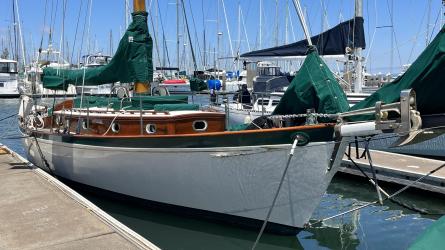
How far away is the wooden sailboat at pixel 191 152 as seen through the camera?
707 centimetres

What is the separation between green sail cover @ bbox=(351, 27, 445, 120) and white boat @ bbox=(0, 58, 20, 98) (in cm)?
5741

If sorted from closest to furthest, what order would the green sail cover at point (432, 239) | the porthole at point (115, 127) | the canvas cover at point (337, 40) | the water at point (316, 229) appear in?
the green sail cover at point (432, 239) < the water at point (316, 229) < the porthole at point (115, 127) < the canvas cover at point (337, 40)

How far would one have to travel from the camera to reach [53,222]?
6.86 metres

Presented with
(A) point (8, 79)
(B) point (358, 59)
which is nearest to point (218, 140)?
(B) point (358, 59)

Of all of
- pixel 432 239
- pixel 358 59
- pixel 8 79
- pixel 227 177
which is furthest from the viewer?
pixel 8 79

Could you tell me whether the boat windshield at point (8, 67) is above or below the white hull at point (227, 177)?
above

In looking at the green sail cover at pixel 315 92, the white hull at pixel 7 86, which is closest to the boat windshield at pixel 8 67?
the white hull at pixel 7 86

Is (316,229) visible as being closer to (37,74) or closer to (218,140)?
(218,140)

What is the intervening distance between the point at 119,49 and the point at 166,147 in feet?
9.47

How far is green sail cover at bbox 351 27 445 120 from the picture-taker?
16.5 feet

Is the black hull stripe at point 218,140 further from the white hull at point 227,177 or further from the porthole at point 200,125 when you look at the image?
the porthole at point 200,125

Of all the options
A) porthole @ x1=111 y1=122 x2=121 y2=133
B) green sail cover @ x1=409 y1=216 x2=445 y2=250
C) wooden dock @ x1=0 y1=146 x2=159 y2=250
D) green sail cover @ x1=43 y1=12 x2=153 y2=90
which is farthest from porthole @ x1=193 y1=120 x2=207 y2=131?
green sail cover @ x1=409 y1=216 x2=445 y2=250

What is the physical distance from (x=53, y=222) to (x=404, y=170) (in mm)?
8053

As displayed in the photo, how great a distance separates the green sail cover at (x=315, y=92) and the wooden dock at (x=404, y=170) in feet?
15.7
